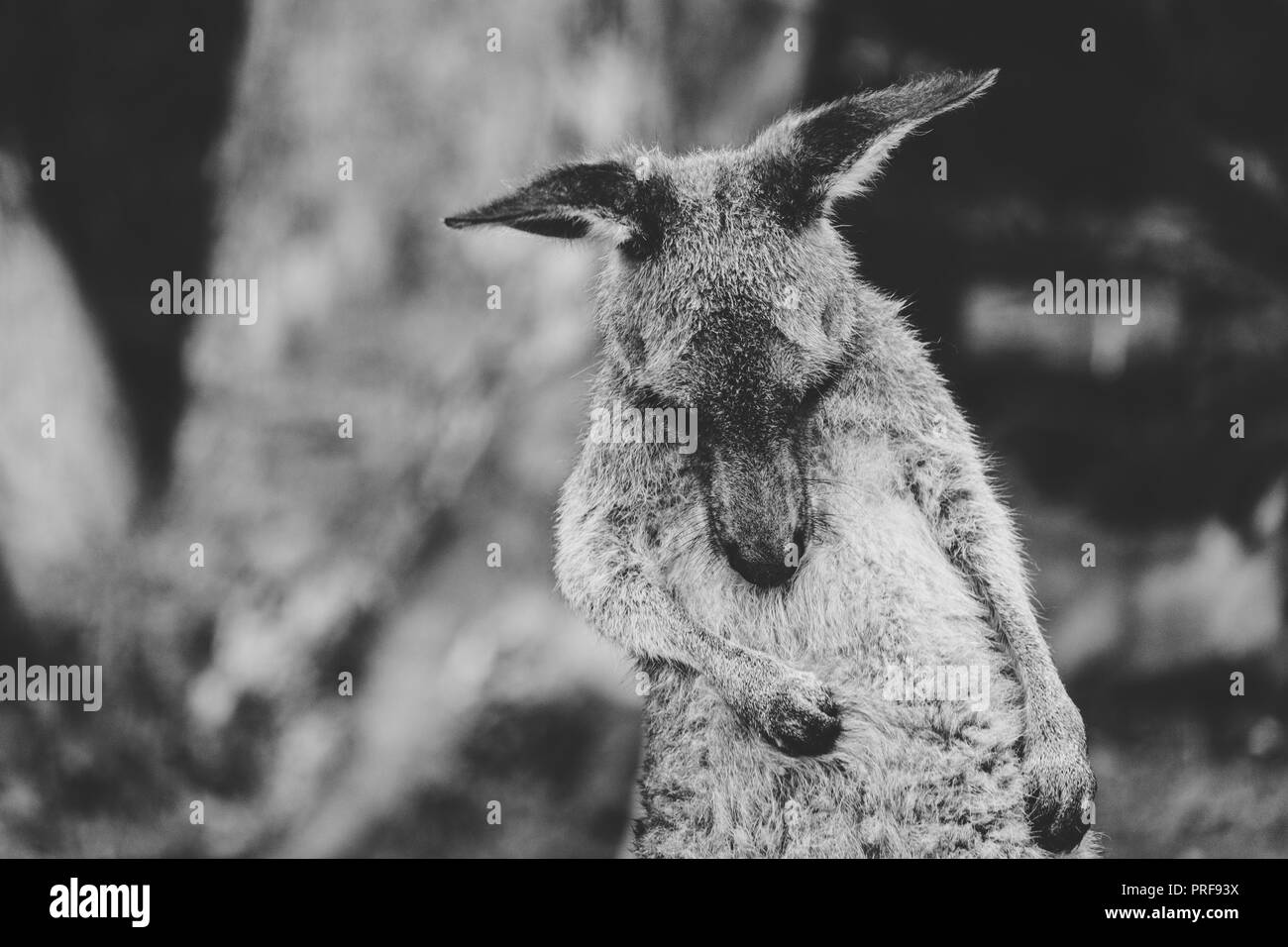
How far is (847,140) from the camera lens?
275 centimetres

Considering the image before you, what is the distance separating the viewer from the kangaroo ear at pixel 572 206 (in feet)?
8.71

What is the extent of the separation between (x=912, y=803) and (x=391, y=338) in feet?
8.76

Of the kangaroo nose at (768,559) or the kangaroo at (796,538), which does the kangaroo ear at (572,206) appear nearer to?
the kangaroo at (796,538)

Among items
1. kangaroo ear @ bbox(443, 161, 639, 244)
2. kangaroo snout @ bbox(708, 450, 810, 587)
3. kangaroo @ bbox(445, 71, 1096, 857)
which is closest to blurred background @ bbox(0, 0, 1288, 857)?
kangaroo @ bbox(445, 71, 1096, 857)

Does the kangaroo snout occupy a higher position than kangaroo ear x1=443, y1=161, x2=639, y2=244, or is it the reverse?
Answer: kangaroo ear x1=443, y1=161, x2=639, y2=244

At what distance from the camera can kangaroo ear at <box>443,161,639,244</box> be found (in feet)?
8.71

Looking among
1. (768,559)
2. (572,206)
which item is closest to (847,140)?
(572,206)

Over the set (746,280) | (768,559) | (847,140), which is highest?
(847,140)

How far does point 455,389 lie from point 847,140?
2.10 meters

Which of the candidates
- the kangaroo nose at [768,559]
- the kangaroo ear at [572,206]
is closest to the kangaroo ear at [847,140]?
the kangaroo ear at [572,206]

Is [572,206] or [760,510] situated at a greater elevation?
[572,206]

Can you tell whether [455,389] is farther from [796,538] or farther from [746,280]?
[796,538]

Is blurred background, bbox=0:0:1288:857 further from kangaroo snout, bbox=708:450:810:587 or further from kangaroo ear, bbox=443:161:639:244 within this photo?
kangaroo snout, bbox=708:450:810:587

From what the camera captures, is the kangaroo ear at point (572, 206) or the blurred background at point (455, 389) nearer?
the kangaroo ear at point (572, 206)
